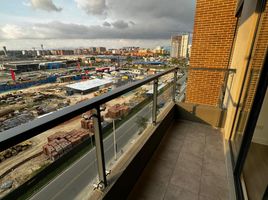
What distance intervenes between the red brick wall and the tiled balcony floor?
1454mm

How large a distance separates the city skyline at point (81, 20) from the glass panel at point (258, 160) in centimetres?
392

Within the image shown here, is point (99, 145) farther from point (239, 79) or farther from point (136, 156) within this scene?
point (239, 79)

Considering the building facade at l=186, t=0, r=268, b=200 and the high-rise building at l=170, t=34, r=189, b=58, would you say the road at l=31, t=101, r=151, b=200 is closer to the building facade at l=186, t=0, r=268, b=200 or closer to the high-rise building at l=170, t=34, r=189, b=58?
the building facade at l=186, t=0, r=268, b=200

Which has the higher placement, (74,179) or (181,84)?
(181,84)

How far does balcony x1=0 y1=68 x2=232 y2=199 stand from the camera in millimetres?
821

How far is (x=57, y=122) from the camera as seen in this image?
2.28ft

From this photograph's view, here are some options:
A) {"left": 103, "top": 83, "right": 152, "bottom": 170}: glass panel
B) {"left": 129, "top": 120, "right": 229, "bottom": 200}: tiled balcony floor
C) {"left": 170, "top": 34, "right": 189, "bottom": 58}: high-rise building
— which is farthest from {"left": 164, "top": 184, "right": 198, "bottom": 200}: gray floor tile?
{"left": 170, "top": 34, "right": 189, "bottom": 58}: high-rise building

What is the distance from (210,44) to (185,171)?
3177 millimetres

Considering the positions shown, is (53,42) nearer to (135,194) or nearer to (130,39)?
(130,39)

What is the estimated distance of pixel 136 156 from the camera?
5.51 feet

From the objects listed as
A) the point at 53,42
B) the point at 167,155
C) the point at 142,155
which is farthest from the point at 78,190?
the point at 53,42

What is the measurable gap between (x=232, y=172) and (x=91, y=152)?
1744 mm

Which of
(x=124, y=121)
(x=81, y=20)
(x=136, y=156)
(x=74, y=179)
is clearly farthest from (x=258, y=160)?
(x=81, y=20)

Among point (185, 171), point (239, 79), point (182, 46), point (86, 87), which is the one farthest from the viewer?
point (182, 46)
